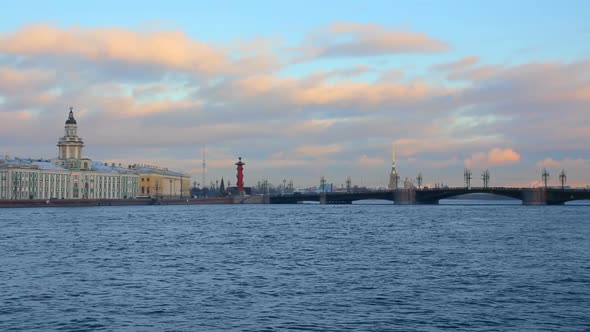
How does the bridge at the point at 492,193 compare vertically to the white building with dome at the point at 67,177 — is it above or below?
below

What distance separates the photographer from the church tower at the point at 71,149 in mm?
184125

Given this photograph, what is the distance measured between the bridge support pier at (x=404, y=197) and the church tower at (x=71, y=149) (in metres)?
67.0

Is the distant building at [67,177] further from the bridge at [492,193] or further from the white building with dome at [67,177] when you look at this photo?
the bridge at [492,193]

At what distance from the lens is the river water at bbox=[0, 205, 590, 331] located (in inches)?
995

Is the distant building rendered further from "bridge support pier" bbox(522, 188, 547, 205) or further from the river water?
the river water

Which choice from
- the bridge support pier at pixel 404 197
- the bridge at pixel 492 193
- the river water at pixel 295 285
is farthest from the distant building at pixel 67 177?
the river water at pixel 295 285

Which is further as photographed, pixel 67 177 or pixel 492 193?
pixel 67 177

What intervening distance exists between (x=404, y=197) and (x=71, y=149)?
7446 cm

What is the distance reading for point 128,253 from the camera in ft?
156

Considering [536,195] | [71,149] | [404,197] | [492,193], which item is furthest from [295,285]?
[71,149]

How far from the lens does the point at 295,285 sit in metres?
33.1

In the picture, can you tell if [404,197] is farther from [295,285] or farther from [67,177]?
[295,285]

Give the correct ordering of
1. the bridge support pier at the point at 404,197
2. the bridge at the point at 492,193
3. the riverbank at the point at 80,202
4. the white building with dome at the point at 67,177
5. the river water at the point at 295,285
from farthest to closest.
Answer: the bridge support pier at the point at 404,197 < the white building with dome at the point at 67,177 < the bridge at the point at 492,193 < the riverbank at the point at 80,202 < the river water at the point at 295,285

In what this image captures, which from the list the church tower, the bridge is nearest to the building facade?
the church tower
